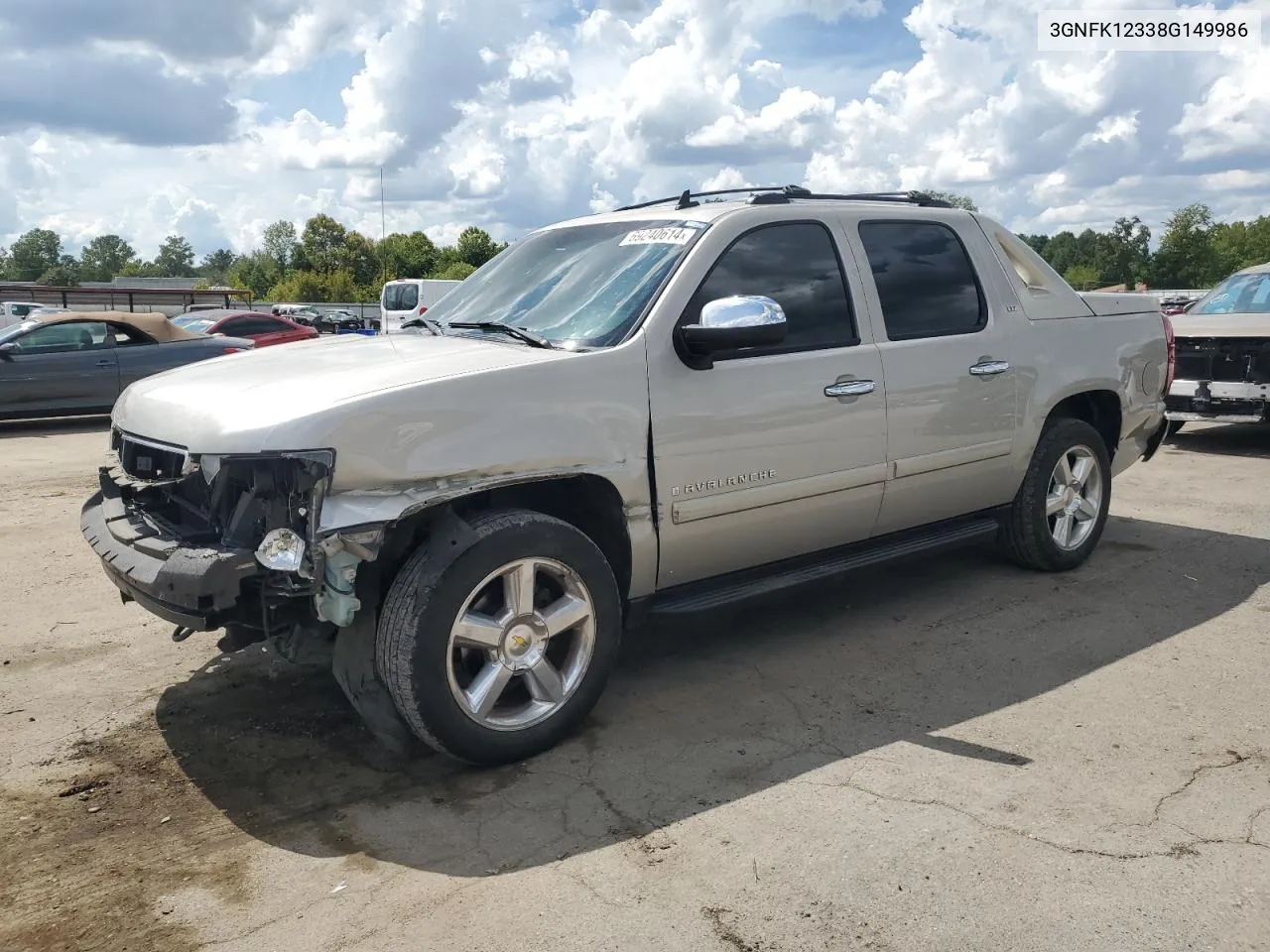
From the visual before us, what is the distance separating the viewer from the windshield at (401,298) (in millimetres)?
27266

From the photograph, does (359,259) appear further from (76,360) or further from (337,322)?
(76,360)

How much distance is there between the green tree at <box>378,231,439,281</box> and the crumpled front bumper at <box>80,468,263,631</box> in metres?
82.3

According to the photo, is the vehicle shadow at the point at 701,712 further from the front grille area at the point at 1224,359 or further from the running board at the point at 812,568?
the front grille area at the point at 1224,359

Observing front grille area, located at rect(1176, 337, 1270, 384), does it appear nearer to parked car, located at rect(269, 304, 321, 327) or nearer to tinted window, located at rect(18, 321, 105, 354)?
tinted window, located at rect(18, 321, 105, 354)

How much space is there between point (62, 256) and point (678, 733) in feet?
471

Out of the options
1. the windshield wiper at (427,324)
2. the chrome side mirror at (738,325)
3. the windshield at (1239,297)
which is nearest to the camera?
the chrome side mirror at (738,325)

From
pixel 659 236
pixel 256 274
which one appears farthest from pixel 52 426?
pixel 256 274

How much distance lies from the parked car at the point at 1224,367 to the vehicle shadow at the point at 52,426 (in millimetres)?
12265

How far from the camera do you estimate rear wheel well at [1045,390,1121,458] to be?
562cm

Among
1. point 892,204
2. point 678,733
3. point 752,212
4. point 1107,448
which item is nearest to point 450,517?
point 678,733

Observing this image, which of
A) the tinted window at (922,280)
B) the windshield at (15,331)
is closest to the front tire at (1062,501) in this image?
the tinted window at (922,280)

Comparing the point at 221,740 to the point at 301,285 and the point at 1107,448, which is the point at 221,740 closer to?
the point at 1107,448

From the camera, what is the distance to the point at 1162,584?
Answer: 18.2 feet

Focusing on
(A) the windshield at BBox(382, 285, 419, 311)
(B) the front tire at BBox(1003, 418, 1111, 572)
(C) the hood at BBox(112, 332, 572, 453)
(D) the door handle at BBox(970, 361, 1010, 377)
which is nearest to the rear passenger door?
(D) the door handle at BBox(970, 361, 1010, 377)
